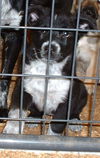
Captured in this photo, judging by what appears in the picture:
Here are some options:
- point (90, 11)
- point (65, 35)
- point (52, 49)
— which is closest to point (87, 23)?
point (65, 35)

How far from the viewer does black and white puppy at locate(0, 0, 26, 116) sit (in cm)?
246

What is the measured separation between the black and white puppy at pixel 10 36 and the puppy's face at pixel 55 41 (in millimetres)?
274

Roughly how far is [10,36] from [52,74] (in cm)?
46

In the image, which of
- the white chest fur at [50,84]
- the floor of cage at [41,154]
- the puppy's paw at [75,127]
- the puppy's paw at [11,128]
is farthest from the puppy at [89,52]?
the floor of cage at [41,154]

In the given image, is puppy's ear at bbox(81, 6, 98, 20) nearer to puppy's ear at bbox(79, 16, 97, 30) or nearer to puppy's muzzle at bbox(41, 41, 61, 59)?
puppy's ear at bbox(79, 16, 97, 30)

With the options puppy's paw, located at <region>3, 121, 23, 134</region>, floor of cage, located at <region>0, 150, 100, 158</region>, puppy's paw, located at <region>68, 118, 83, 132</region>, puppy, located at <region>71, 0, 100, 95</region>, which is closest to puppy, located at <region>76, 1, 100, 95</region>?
puppy, located at <region>71, 0, 100, 95</region>

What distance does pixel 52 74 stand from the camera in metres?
2.29

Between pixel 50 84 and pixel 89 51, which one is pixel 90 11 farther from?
pixel 50 84

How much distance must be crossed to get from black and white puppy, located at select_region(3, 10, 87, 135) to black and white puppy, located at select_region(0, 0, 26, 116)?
24 cm

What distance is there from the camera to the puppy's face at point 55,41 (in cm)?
219

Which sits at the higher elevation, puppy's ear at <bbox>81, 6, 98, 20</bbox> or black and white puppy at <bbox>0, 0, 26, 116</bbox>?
puppy's ear at <bbox>81, 6, 98, 20</bbox>

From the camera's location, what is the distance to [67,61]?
7.57 ft

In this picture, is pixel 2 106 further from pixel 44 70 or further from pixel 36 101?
pixel 44 70

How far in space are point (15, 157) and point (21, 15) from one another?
3.32 ft
